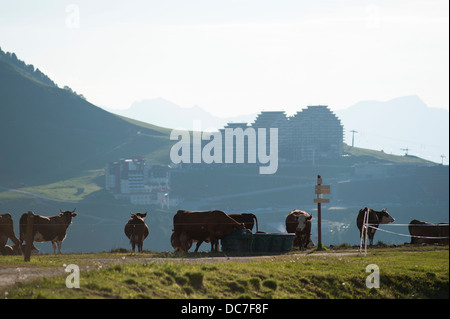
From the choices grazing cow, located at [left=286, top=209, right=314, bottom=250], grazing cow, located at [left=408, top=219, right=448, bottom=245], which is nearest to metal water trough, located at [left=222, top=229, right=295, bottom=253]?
grazing cow, located at [left=286, top=209, right=314, bottom=250]

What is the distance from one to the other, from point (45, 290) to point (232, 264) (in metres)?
7.05

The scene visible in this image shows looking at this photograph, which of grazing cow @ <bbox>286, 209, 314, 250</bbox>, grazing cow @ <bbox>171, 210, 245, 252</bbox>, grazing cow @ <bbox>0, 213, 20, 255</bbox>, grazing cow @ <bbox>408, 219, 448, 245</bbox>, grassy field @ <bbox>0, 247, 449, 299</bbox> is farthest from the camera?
grazing cow @ <bbox>408, 219, 448, 245</bbox>

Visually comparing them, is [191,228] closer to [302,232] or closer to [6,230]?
[302,232]

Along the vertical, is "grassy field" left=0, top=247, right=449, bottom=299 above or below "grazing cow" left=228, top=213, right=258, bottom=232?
below

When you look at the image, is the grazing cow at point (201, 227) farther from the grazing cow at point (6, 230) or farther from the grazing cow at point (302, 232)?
the grazing cow at point (6, 230)

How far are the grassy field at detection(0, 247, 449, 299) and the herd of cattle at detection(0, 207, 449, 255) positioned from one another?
11.2 feet

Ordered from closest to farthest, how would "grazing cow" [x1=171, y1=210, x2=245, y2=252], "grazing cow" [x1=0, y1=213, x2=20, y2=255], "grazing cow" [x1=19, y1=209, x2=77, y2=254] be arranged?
"grazing cow" [x1=171, y1=210, x2=245, y2=252]
"grazing cow" [x1=0, y1=213, x2=20, y2=255]
"grazing cow" [x1=19, y1=209, x2=77, y2=254]

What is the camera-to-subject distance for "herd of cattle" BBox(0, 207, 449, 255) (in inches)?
1201

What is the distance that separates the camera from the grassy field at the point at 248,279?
17031 millimetres

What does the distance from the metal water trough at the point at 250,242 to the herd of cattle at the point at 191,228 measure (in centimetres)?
41

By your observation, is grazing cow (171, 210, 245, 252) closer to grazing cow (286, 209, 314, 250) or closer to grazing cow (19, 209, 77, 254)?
grazing cow (286, 209, 314, 250)

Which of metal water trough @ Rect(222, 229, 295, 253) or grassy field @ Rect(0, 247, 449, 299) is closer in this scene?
grassy field @ Rect(0, 247, 449, 299)

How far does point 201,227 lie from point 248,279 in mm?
10902
